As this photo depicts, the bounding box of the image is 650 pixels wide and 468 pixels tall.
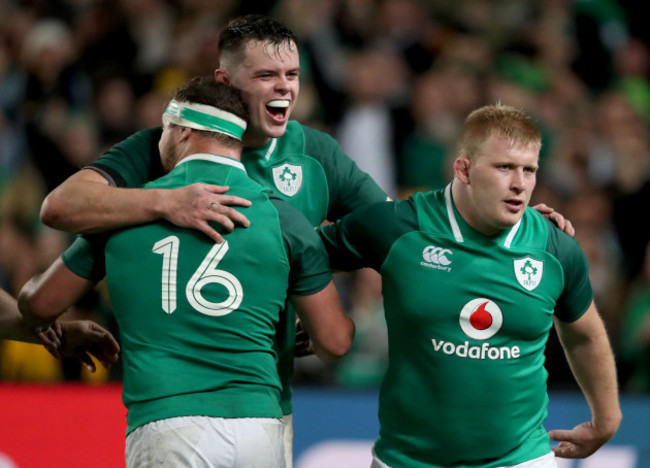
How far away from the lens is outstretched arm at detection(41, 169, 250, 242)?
10.6 ft

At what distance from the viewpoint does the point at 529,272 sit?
11.8ft

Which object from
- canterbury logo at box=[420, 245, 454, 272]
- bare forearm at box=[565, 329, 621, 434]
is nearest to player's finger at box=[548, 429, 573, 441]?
bare forearm at box=[565, 329, 621, 434]

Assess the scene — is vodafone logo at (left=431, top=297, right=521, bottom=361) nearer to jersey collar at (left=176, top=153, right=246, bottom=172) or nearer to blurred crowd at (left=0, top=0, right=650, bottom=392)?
jersey collar at (left=176, top=153, right=246, bottom=172)

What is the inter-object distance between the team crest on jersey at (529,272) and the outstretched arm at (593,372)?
310 mm

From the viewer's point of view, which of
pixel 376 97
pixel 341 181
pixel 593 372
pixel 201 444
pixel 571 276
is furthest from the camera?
pixel 376 97

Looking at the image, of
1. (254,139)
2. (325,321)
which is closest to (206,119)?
(254,139)

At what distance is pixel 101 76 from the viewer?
8.82m

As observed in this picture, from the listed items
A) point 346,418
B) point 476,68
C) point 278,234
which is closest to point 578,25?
point 476,68

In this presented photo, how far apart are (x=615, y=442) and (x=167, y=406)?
335 centimetres

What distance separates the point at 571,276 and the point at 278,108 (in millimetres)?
1300

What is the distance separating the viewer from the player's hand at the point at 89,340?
4.04 metres

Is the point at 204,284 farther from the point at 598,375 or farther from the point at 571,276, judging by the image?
the point at 598,375

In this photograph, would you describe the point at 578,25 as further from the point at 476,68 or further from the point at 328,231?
the point at 328,231

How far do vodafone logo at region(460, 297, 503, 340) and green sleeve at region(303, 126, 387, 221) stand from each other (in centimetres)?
79
